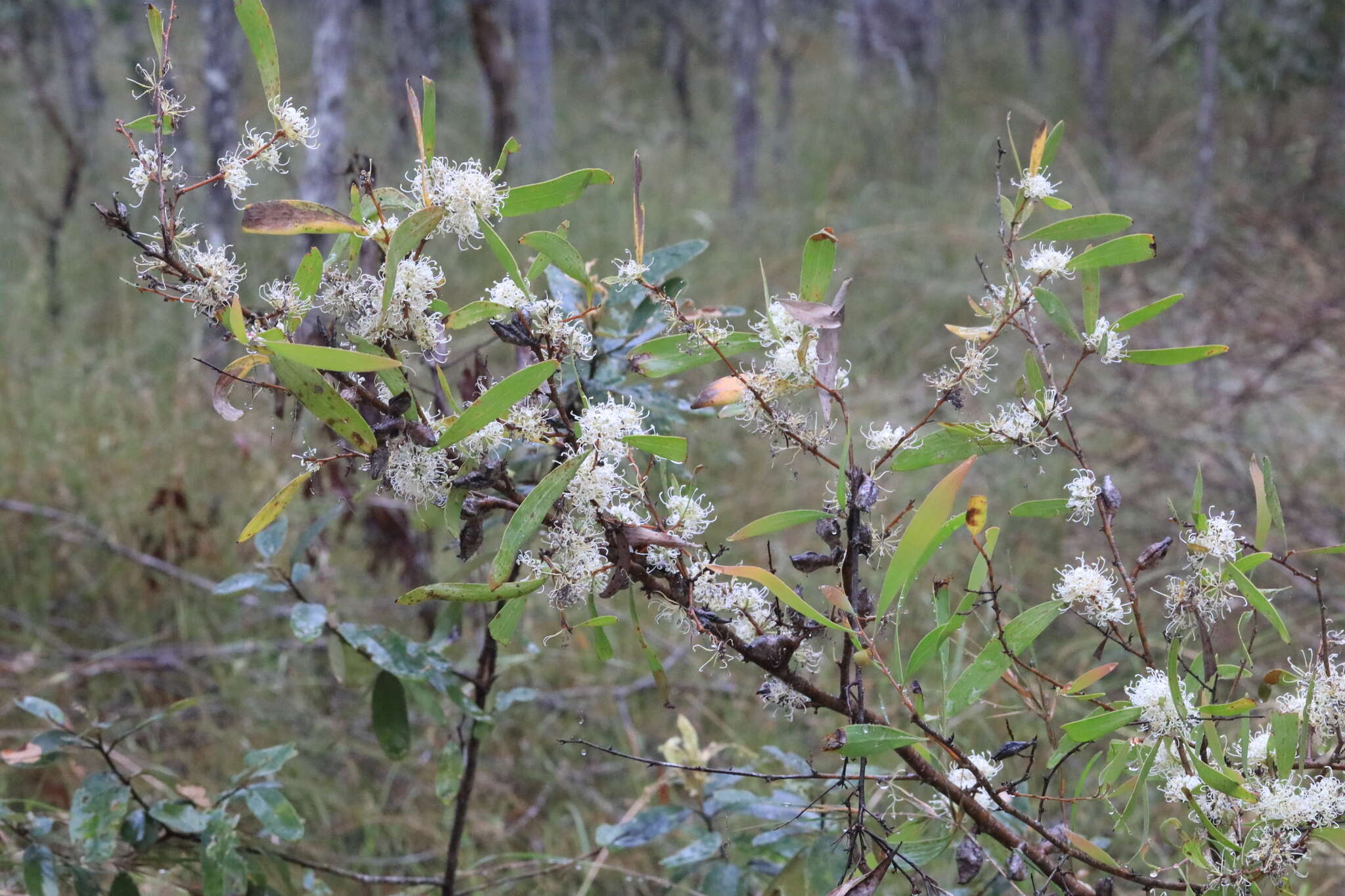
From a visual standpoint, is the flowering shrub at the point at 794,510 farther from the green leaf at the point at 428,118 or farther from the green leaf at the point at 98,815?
the green leaf at the point at 98,815

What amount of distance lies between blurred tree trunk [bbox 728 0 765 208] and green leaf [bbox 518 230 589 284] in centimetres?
588

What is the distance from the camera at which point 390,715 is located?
4.36ft

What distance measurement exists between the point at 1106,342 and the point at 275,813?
1.03 m

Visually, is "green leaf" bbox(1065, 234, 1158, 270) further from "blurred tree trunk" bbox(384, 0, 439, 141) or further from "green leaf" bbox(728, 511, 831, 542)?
"blurred tree trunk" bbox(384, 0, 439, 141)

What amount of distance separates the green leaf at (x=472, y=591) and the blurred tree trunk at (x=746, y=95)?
6.03 metres

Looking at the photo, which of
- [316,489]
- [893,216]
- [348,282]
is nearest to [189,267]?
[348,282]

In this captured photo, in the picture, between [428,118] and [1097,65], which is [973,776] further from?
[1097,65]

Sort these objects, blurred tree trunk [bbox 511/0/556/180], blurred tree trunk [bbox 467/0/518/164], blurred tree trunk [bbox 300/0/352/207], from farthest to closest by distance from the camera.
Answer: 1. blurred tree trunk [bbox 511/0/556/180]
2. blurred tree trunk [bbox 300/0/352/207]
3. blurred tree trunk [bbox 467/0/518/164]

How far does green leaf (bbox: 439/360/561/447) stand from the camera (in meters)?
0.70

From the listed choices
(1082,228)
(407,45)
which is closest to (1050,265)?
(1082,228)

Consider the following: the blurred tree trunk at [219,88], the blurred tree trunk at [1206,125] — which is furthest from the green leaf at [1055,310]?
the blurred tree trunk at [1206,125]

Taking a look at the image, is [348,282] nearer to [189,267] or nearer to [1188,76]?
[189,267]

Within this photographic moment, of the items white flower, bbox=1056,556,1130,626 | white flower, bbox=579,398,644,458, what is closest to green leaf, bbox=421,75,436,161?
white flower, bbox=579,398,644,458

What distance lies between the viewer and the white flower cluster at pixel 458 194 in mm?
752
